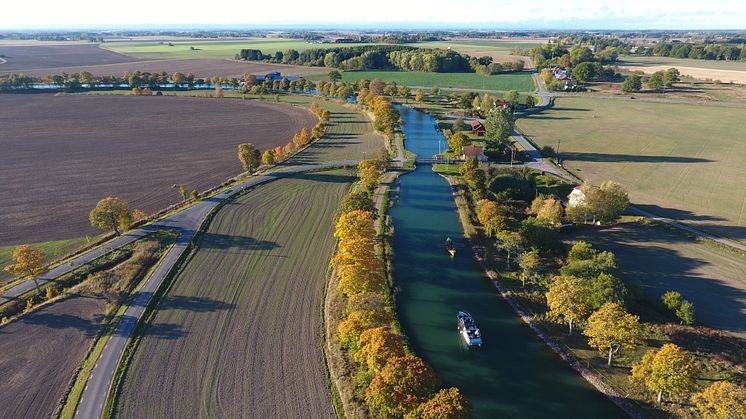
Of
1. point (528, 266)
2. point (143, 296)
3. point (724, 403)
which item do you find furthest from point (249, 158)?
point (724, 403)

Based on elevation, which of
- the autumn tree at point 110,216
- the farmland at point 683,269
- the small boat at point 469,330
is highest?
the autumn tree at point 110,216

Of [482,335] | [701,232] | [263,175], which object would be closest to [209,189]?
[263,175]

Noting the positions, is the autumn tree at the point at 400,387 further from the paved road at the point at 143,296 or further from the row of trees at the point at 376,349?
the paved road at the point at 143,296

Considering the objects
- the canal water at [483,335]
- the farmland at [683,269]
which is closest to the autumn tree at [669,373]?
the canal water at [483,335]

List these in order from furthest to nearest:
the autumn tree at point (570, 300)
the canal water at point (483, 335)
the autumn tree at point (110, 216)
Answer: the autumn tree at point (110, 216), the autumn tree at point (570, 300), the canal water at point (483, 335)

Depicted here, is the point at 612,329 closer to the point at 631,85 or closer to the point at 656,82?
the point at 631,85

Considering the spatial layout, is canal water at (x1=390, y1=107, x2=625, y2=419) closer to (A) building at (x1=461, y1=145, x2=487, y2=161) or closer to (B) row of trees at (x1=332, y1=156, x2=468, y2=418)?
(B) row of trees at (x1=332, y1=156, x2=468, y2=418)

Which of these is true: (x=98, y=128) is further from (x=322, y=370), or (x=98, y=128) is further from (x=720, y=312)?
(x=720, y=312)
